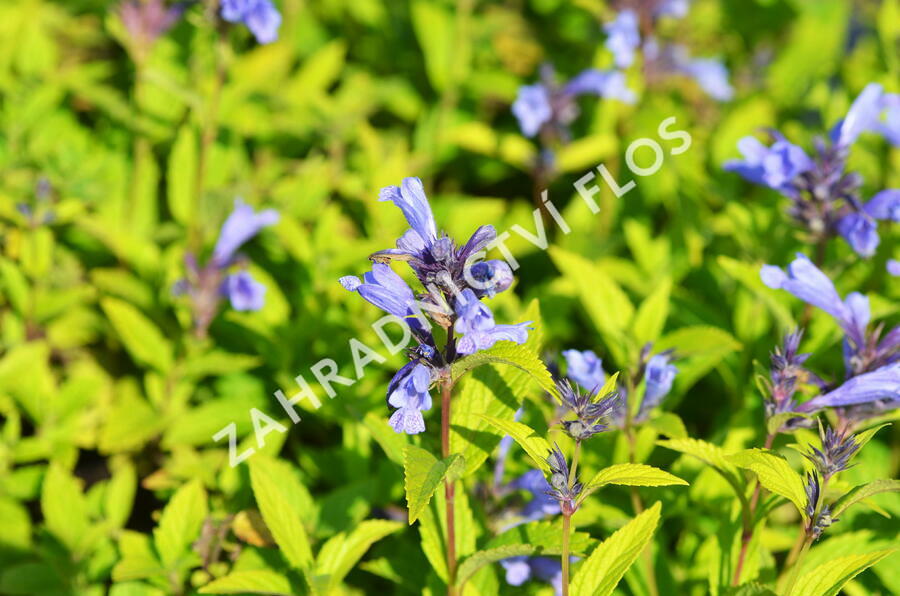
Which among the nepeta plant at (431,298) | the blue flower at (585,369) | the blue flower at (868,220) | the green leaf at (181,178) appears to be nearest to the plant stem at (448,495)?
the nepeta plant at (431,298)

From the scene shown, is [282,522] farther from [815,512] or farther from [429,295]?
[815,512]

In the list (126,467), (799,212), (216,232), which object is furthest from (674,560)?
(216,232)

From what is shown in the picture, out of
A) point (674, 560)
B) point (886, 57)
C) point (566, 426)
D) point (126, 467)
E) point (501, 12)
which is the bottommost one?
point (674, 560)

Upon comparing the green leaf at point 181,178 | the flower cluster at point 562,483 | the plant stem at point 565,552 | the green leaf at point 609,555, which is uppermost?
the green leaf at point 181,178

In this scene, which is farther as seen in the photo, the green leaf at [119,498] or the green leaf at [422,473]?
the green leaf at [119,498]

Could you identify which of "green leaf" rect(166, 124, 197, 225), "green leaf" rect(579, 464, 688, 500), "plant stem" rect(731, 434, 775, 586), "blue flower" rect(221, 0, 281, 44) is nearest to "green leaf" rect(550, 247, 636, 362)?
"plant stem" rect(731, 434, 775, 586)

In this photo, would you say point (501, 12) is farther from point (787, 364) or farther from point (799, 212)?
point (787, 364)

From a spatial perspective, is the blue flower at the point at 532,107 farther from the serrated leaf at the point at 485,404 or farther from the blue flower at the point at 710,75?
the serrated leaf at the point at 485,404
